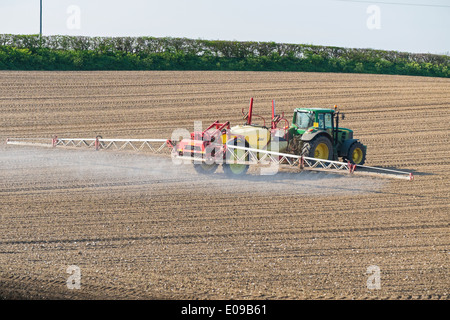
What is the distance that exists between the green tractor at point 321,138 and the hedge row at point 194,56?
16855mm

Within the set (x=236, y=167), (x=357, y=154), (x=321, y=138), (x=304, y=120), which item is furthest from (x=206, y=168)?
(x=357, y=154)

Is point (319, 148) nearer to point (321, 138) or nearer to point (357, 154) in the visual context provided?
point (321, 138)

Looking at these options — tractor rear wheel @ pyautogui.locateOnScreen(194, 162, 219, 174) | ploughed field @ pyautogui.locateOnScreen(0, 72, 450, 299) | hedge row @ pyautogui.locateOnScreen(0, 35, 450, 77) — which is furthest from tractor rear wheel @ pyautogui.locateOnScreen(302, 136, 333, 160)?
hedge row @ pyautogui.locateOnScreen(0, 35, 450, 77)

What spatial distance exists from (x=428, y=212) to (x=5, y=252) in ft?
26.1

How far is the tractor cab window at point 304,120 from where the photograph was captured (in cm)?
1780

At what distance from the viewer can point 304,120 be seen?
17938mm

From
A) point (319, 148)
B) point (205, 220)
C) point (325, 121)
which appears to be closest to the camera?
point (205, 220)

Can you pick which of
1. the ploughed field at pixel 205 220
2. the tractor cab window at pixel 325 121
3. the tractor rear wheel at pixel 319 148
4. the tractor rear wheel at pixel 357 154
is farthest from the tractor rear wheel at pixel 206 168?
the tractor rear wheel at pixel 357 154

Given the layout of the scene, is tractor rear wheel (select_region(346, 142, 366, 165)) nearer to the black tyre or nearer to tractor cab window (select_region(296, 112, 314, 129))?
tractor cab window (select_region(296, 112, 314, 129))

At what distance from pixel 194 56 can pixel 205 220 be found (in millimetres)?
22653

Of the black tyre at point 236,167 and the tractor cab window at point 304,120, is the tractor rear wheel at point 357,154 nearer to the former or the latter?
the tractor cab window at point 304,120

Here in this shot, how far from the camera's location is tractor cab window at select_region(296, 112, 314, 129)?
1780 centimetres

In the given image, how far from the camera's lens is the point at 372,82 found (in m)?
32.9
